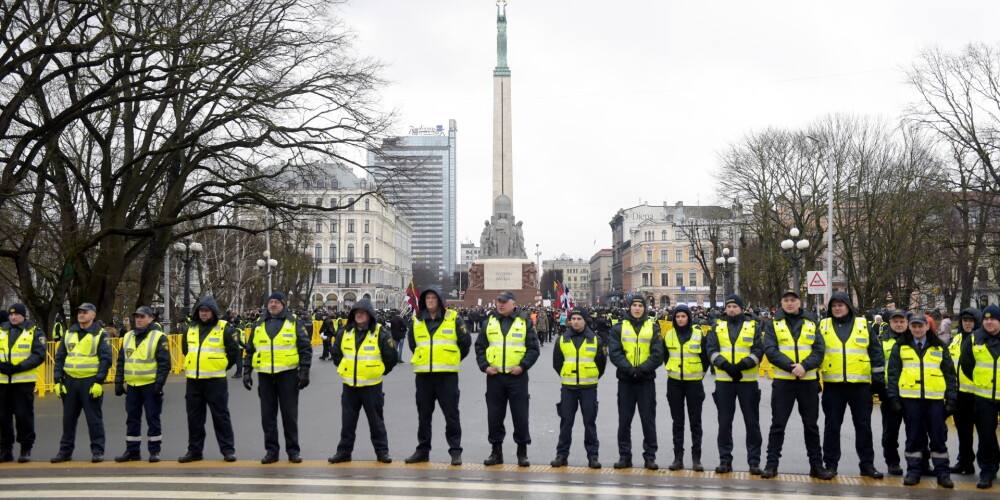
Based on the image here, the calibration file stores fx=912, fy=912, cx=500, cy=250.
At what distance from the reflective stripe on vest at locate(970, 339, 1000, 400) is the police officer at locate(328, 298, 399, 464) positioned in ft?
18.6

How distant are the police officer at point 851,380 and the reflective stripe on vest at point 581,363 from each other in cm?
225

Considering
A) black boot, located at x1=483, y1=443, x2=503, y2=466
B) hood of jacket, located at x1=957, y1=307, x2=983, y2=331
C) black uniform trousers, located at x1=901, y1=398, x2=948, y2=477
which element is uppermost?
hood of jacket, located at x1=957, y1=307, x2=983, y2=331

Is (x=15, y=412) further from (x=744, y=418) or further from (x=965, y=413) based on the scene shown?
(x=965, y=413)

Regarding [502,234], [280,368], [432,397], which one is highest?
[502,234]

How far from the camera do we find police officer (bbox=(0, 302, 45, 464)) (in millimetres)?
9680

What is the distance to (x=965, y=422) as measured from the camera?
8.94 m

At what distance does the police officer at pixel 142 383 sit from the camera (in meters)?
9.48

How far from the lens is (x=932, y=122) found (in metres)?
29.1

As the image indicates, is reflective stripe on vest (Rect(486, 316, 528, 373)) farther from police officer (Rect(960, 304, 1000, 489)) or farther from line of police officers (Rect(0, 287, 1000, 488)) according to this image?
police officer (Rect(960, 304, 1000, 489))

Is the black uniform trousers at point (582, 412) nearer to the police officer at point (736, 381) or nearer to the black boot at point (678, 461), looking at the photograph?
the black boot at point (678, 461)

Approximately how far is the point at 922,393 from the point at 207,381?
7.14 meters

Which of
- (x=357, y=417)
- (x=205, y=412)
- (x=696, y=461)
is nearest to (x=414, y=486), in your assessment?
(x=357, y=417)

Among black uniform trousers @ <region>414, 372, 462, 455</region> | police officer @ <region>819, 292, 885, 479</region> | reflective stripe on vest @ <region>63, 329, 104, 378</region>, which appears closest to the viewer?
police officer @ <region>819, 292, 885, 479</region>

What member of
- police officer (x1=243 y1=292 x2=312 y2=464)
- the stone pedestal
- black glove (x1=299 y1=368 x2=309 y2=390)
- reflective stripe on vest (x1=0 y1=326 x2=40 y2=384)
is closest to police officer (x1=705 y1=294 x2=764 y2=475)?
black glove (x1=299 y1=368 x2=309 y2=390)
